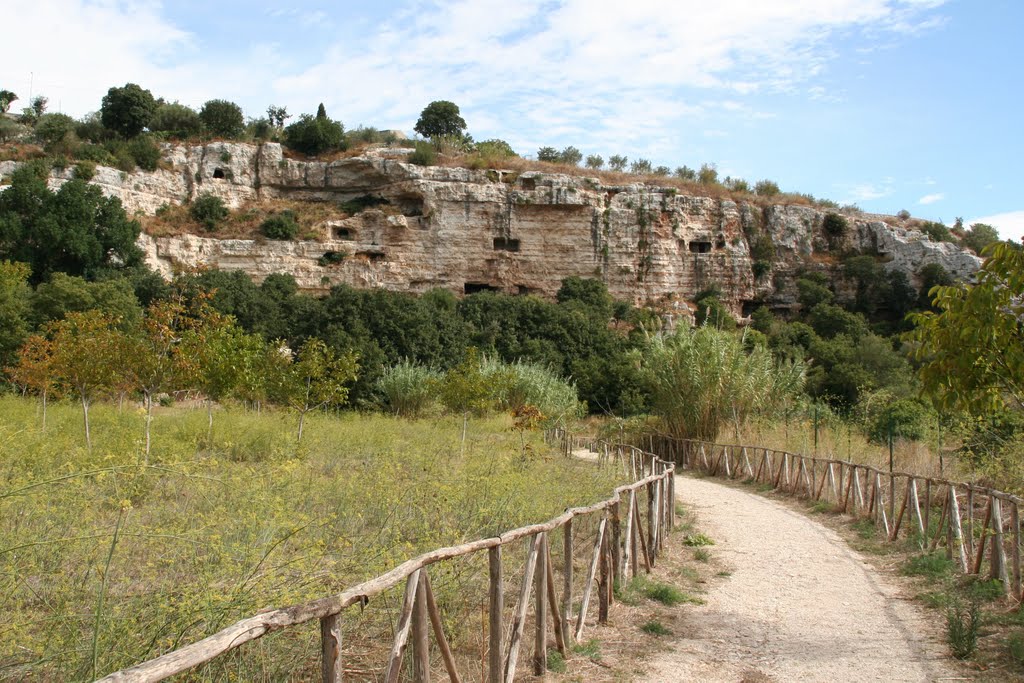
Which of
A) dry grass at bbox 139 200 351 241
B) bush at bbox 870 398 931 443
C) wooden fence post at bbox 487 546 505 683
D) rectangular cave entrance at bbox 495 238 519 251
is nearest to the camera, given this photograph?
wooden fence post at bbox 487 546 505 683

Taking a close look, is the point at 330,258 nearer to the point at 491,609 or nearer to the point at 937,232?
the point at 937,232

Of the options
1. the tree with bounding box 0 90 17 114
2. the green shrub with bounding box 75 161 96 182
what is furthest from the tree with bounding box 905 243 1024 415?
the tree with bounding box 0 90 17 114

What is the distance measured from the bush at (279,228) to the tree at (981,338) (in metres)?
36.4

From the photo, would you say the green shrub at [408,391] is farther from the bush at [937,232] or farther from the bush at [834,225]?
the bush at [937,232]

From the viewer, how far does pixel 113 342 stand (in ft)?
38.6

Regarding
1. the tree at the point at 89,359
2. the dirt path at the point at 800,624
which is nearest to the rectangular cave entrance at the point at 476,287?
the tree at the point at 89,359

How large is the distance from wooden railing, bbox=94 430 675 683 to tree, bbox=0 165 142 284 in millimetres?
31236

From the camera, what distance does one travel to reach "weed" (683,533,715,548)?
9320 millimetres

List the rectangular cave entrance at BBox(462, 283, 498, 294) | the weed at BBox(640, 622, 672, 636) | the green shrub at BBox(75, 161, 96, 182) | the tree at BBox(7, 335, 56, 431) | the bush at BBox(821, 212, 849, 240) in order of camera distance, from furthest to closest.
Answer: the bush at BBox(821, 212, 849, 240) → the rectangular cave entrance at BBox(462, 283, 498, 294) → the green shrub at BBox(75, 161, 96, 182) → the tree at BBox(7, 335, 56, 431) → the weed at BBox(640, 622, 672, 636)

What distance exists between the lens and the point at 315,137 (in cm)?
4384

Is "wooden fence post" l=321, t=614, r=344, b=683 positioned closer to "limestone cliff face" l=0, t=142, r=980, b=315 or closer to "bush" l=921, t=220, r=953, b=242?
"limestone cliff face" l=0, t=142, r=980, b=315

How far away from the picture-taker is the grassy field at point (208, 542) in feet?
10.1

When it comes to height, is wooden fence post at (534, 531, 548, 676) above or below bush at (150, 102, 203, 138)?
below

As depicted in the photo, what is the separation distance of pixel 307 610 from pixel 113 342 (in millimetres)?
10593
